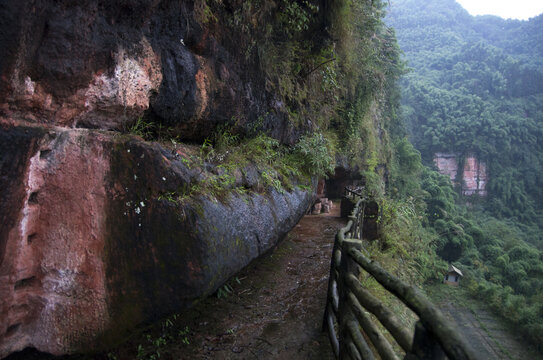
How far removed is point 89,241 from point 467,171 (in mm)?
56647

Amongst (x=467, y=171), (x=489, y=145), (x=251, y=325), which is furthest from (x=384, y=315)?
(x=489, y=145)

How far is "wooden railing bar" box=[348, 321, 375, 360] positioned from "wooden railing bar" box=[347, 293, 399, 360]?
0.10 m

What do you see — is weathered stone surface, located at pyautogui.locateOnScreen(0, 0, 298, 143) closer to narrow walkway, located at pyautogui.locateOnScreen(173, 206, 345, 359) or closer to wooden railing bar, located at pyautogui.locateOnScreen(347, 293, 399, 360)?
narrow walkway, located at pyautogui.locateOnScreen(173, 206, 345, 359)

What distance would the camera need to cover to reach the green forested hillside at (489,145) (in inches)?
990

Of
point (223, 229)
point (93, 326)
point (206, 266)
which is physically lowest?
point (93, 326)

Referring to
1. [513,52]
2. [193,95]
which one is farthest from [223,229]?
[513,52]

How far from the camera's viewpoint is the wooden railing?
1.36m

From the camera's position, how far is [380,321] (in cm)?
204

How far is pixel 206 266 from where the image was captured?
2.98 meters

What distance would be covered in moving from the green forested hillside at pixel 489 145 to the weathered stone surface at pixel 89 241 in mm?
20900

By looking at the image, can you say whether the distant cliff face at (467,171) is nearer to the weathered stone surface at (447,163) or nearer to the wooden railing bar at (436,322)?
the weathered stone surface at (447,163)

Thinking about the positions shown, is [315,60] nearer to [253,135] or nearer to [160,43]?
[253,135]

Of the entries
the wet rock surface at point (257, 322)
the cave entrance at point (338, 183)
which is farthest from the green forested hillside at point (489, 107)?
the wet rock surface at point (257, 322)

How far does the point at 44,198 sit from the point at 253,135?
12.6 ft
